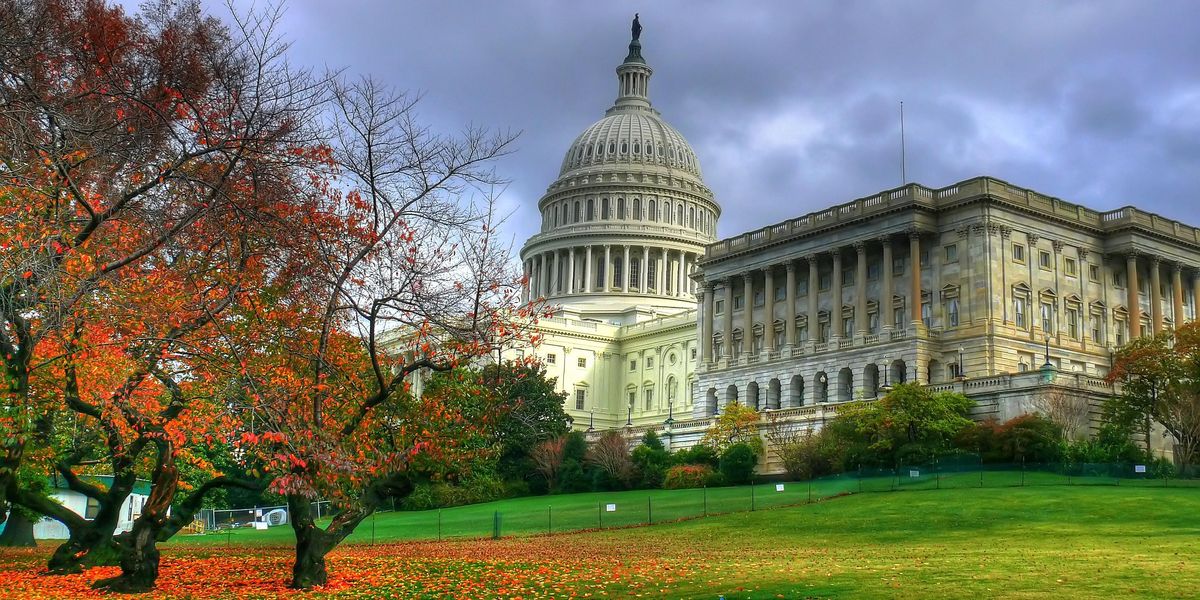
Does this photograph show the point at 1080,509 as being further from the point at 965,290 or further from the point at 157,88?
the point at 965,290

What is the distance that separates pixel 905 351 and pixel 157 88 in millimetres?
68593

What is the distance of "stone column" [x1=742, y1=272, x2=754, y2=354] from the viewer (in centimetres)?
9862

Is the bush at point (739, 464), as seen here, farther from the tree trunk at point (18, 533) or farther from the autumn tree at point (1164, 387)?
the tree trunk at point (18, 533)

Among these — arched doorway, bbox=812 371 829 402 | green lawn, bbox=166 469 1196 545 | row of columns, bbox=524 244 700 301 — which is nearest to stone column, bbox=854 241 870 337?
arched doorway, bbox=812 371 829 402

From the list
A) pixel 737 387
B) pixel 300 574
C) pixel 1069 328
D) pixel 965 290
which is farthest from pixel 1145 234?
pixel 300 574

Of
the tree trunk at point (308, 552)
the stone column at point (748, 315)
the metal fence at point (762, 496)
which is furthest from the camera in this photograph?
the stone column at point (748, 315)

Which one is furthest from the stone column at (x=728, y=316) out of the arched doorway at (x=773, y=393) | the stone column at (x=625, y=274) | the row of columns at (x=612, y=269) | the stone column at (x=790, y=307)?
the stone column at (x=625, y=274)

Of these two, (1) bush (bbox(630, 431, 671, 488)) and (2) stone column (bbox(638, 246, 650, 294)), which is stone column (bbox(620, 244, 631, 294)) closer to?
(2) stone column (bbox(638, 246, 650, 294))

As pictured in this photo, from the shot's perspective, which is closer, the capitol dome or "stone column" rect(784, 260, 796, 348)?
"stone column" rect(784, 260, 796, 348)

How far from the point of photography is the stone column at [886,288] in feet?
282

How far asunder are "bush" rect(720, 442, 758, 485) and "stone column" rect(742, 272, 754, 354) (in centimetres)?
2710

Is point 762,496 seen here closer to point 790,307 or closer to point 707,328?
point 790,307

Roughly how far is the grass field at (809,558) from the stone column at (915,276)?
3590cm

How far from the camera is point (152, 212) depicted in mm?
20922
